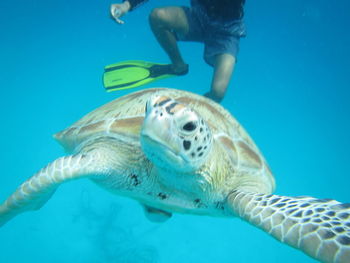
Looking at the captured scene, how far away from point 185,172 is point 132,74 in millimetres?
3866

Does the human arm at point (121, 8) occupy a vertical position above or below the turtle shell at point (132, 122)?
above

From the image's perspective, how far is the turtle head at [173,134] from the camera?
153 cm

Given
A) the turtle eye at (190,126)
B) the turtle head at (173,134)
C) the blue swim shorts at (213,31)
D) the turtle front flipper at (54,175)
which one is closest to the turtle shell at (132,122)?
the turtle front flipper at (54,175)

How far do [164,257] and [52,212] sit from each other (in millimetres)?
2717

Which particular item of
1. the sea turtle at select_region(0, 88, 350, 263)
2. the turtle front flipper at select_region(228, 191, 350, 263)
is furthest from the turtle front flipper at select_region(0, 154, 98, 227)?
the turtle front flipper at select_region(228, 191, 350, 263)

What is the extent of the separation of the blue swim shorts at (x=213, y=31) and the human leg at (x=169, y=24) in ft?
0.38

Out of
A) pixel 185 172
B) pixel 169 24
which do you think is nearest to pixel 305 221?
pixel 185 172

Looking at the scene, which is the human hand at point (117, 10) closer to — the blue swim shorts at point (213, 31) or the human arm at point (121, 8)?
the human arm at point (121, 8)

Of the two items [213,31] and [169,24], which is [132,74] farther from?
[213,31]

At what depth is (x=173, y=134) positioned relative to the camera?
155 centimetres

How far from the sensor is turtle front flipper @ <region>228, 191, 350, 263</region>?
1.33 m

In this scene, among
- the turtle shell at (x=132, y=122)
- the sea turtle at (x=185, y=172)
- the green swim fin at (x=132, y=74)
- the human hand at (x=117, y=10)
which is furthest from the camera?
the green swim fin at (x=132, y=74)

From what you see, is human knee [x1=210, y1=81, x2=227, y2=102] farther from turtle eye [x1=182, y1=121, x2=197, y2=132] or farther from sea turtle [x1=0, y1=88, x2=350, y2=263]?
turtle eye [x1=182, y1=121, x2=197, y2=132]

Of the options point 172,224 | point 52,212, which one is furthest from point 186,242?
point 52,212
